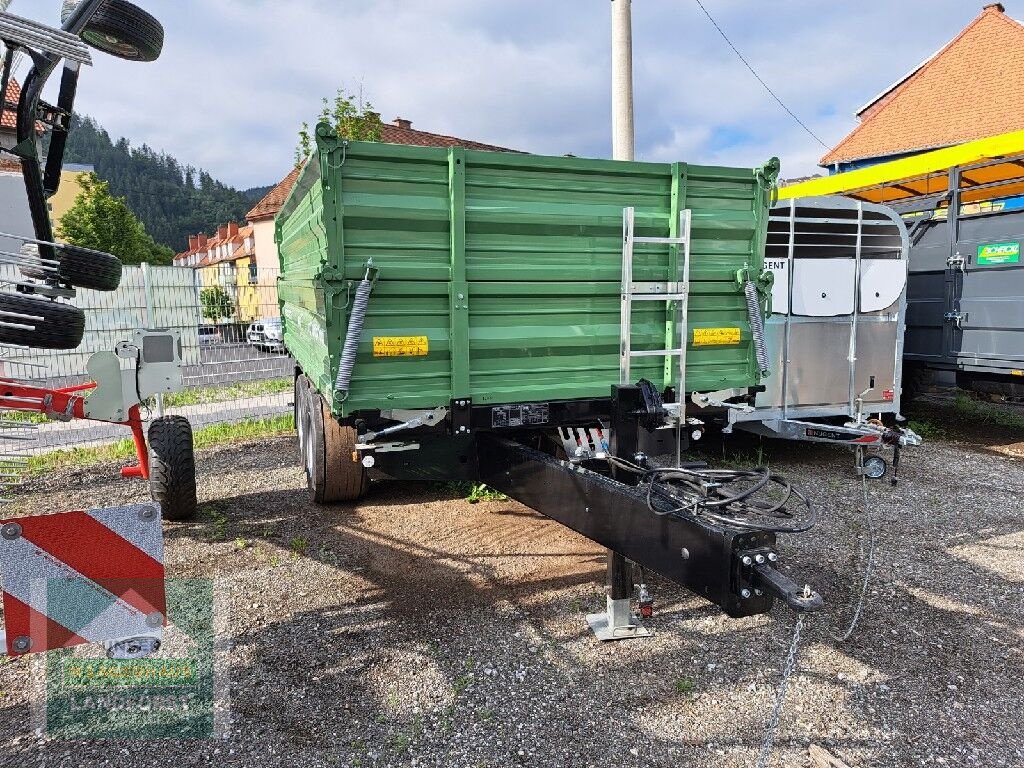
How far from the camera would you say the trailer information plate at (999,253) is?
668 cm

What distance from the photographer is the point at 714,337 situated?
377cm

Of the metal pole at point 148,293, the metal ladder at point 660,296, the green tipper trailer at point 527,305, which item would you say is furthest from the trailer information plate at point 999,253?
the metal pole at point 148,293

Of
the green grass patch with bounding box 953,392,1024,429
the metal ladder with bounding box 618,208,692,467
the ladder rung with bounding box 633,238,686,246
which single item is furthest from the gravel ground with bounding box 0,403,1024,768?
the green grass patch with bounding box 953,392,1024,429

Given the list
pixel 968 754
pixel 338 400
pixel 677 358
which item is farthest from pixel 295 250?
pixel 968 754

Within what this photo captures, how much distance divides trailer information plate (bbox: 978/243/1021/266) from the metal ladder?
5069 mm

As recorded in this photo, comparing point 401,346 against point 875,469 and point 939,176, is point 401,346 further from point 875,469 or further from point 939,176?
point 939,176

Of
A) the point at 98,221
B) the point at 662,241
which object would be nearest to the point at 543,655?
the point at 662,241

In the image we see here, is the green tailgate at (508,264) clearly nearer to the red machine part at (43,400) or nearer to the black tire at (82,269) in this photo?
the black tire at (82,269)

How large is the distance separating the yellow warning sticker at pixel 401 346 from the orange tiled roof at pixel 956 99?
22.0 metres

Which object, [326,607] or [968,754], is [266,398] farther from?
[968,754]

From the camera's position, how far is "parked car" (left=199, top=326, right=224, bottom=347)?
8064 mm

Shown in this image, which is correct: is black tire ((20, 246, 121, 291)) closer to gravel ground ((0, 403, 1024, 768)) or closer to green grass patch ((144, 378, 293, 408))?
gravel ground ((0, 403, 1024, 768))

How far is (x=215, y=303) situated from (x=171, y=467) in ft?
12.2

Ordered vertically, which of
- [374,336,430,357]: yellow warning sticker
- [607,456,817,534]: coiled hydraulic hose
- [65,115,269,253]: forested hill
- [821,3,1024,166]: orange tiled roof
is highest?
[65,115,269,253]: forested hill
